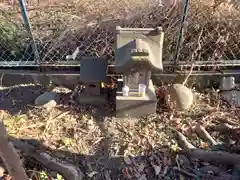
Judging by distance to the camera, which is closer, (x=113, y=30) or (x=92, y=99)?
(x=92, y=99)

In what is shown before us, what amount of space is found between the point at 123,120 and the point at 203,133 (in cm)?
100

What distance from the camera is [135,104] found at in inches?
150

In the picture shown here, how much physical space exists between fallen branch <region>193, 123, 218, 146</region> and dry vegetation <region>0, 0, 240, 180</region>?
1 cm

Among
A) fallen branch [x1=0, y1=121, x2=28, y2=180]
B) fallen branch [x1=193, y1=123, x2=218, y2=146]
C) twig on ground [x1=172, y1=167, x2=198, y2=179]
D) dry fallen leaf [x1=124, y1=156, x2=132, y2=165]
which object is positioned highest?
fallen branch [x1=0, y1=121, x2=28, y2=180]

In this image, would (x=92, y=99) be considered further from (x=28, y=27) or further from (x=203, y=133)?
(x=203, y=133)

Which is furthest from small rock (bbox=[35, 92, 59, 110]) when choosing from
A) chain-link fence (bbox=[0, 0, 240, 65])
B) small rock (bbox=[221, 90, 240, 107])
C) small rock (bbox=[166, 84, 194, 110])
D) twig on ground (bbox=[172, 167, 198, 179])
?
small rock (bbox=[221, 90, 240, 107])

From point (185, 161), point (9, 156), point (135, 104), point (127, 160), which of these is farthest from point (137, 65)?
point (9, 156)

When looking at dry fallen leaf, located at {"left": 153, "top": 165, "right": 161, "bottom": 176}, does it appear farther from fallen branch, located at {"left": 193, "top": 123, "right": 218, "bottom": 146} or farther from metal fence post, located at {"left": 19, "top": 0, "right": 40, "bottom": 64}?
metal fence post, located at {"left": 19, "top": 0, "right": 40, "bottom": 64}

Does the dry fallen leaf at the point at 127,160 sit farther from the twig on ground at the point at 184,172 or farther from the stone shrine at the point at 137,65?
the stone shrine at the point at 137,65

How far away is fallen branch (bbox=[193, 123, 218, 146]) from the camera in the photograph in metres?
3.56

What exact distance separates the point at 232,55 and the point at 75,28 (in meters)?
2.31

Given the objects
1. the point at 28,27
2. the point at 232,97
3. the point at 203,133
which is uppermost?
the point at 28,27

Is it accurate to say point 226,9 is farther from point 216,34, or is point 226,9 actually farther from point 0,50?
point 0,50

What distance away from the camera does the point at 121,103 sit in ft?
12.5
